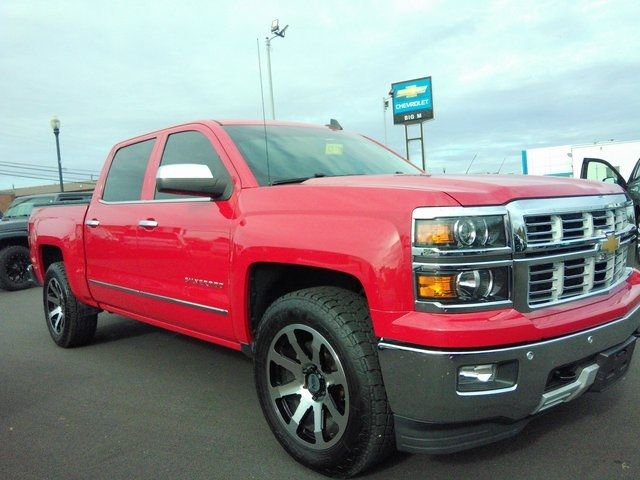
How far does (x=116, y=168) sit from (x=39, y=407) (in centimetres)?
203

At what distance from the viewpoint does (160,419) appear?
3498 mm

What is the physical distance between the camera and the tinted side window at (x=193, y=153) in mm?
3430

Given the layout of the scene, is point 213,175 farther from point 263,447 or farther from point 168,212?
point 263,447

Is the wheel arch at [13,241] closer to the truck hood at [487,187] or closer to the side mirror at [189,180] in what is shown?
the side mirror at [189,180]

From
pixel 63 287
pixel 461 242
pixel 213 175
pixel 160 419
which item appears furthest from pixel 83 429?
pixel 461 242

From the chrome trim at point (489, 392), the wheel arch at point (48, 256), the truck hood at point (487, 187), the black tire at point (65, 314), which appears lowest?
the black tire at point (65, 314)

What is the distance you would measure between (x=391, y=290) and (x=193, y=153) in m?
2.05

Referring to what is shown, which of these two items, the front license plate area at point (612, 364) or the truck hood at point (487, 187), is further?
the front license plate area at point (612, 364)

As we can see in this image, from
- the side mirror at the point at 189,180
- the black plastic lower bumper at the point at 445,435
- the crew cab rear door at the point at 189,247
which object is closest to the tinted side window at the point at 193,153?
the crew cab rear door at the point at 189,247

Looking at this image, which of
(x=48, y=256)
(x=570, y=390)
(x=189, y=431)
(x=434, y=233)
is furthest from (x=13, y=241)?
(x=570, y=390)

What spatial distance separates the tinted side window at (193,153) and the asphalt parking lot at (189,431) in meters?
1.42

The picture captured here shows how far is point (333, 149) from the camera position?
384cm

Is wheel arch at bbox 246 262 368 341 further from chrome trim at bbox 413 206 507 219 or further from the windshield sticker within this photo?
the windshield sticker

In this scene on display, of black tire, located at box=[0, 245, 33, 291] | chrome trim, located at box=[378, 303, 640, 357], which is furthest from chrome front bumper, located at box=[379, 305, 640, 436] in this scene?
black tire, located at box=[0, 245, 33, 291]
